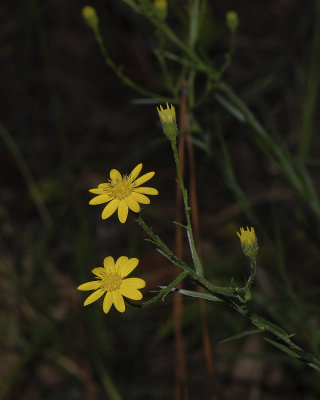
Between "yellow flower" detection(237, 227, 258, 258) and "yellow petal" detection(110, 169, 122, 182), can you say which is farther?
"yellow petal" detection(110, 169, 122, 182)

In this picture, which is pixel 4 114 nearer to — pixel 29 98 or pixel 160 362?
pixel 29 98

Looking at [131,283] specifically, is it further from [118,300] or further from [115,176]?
[115,176]

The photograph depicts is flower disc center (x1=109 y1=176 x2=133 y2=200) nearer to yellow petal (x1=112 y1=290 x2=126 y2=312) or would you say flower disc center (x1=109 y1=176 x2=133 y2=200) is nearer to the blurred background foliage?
yellow petal (x1=112 y1=290 x2=126 y2=312)

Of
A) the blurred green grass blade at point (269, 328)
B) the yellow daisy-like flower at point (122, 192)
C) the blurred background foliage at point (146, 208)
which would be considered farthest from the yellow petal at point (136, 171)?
the blurred background foliage at point (146, 208)

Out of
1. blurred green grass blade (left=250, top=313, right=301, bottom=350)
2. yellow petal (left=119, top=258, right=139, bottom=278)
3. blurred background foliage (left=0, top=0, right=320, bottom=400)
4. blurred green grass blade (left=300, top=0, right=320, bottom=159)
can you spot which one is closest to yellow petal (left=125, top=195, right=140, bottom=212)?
yellow petal (left=119, top=258, right=139, bottom=278)

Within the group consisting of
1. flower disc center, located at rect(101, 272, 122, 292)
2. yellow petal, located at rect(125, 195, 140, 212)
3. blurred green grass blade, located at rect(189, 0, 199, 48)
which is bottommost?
flower disc center, located at rect(101, 272, 122, 292)

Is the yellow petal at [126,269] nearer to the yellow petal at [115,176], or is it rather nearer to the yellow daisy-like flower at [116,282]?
the yellow daisy-like flower at [116,282]
